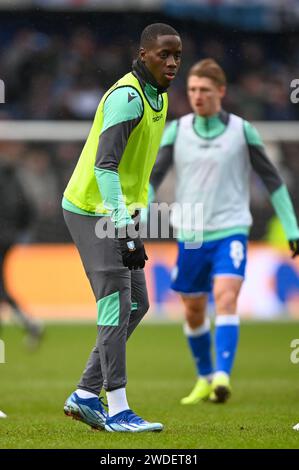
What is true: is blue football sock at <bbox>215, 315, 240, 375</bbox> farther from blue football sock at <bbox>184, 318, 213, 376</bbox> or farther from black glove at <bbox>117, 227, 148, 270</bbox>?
black glove at <bbox>117, 227, 148, 270</bbox>

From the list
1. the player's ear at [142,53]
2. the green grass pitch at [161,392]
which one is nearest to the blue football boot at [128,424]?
the green grass pitch at [161,392]

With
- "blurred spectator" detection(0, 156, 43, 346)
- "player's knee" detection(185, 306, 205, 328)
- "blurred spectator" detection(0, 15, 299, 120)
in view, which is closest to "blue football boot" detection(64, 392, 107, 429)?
"player's knee" detection(185, 306, 205, 328)

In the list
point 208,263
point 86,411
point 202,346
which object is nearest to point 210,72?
point 208,263

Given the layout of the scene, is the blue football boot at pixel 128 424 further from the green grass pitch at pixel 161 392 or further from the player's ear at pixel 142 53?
the player's ear at pixel 142 53

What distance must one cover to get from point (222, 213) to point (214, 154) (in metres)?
0.48

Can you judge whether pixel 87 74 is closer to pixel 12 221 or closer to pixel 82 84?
pixel 82 84

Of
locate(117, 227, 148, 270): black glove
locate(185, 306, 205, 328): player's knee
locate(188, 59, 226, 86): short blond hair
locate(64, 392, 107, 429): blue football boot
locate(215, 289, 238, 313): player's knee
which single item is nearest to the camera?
locate(117, 227, 148, 270): black glove

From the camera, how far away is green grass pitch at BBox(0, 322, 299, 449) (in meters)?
6.05

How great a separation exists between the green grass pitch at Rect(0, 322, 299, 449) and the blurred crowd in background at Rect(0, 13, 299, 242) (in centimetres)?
209

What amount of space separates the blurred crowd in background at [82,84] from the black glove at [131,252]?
8.48 metres

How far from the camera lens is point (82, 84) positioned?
58.9 ft

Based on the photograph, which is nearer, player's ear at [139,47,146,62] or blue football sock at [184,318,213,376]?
player's ear at [139,47,146,62]

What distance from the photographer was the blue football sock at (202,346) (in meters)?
9.10

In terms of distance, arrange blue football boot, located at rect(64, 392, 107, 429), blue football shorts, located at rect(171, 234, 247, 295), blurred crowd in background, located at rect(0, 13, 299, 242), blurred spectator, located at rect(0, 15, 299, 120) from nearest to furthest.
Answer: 1. blue football boot, located at rect(64, 392, 107, 429)
2. blue football shorts, located at rect(171, 234, 247, 295)
3. blurred crowd in background, located at rect(0, 13, 299, 242)
4. blurred spectator, located at rect(0, 15, 299, 120)
